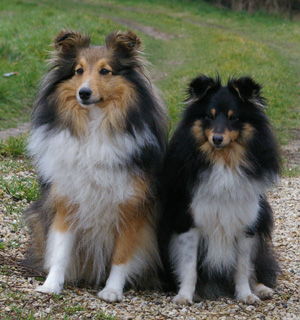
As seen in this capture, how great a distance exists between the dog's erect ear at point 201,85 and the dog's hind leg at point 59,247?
1263 mm

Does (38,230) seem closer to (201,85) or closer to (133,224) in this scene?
(133,224)

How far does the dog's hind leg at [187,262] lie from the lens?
170 inches

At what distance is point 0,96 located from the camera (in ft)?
32.4

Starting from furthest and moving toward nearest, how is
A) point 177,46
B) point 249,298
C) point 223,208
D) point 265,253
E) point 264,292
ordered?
point 177,46, point 265,253, point 264,292, point 249,298, point 223,208

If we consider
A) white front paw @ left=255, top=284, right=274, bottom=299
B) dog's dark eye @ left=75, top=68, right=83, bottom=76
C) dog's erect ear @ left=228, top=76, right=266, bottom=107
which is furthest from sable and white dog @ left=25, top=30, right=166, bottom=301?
white front paw @ left=255, top=284, right=274, bottom=299

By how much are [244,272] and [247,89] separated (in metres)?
1.41

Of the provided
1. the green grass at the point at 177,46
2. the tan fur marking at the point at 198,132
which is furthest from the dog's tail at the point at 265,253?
the green grass at the point at 177,46

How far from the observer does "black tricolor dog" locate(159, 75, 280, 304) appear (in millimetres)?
4121

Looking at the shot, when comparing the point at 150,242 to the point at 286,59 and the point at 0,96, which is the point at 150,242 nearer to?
the point at 0,96

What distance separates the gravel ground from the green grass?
9.29 feet

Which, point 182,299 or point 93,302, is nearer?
point 93,302

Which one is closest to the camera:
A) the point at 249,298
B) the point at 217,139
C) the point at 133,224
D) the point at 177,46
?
the point at 217,139

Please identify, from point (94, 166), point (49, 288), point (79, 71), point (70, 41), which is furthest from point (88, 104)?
point (49, 288)

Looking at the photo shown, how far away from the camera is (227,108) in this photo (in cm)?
411
